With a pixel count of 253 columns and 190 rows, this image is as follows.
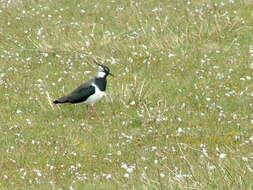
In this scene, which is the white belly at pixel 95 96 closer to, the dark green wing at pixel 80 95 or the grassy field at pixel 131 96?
the dark green wing at pixel 80 95

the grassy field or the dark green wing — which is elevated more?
the dark green wing

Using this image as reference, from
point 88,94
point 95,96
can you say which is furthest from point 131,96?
point 88,94

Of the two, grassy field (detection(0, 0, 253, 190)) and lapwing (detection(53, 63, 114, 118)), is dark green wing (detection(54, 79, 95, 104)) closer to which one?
lapwing (detection(53, 63, 114, 118))

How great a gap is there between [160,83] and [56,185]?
6.68 metres

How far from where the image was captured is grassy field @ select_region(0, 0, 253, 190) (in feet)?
41.3

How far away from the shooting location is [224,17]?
23078 mm

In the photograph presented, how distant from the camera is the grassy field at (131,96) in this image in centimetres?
1259

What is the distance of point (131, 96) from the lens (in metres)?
17.0

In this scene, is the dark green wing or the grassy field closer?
the grassy field

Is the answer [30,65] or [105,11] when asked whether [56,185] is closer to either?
[30,65]

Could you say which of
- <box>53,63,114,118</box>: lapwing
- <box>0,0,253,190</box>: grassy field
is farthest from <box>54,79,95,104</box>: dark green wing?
<box>0,0,253,190</box>: grassy field

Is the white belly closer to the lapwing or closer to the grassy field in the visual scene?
the lapwing

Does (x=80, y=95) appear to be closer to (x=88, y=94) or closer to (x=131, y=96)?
(x=88, y=94)

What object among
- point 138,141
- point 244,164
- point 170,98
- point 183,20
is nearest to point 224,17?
point 183,20
